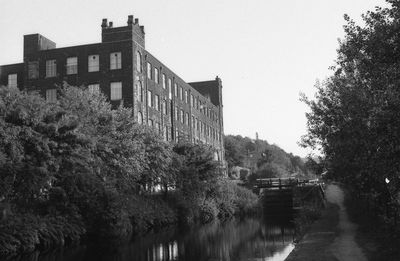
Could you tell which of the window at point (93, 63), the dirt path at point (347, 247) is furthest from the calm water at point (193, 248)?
the window at point (93, 63)

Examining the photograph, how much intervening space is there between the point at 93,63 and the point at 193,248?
101 ft

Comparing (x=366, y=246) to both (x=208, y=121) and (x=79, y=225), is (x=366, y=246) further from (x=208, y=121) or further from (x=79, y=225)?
(x=208, y=121)

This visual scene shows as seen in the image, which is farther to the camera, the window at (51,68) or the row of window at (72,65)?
the window at (51,68)

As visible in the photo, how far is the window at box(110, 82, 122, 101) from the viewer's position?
50.2 meters

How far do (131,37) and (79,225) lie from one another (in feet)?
91.8

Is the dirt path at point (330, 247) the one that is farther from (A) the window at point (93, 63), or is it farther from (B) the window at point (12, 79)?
(B) the window at point (12, 79)

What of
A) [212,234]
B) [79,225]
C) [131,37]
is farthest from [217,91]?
[79,225]

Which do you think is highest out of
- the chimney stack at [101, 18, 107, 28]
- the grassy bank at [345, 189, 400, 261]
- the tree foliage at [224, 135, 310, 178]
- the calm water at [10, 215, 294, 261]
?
the chimney stack at [101, 18, 107, 28]

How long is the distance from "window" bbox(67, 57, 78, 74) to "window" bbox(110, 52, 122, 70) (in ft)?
13.0

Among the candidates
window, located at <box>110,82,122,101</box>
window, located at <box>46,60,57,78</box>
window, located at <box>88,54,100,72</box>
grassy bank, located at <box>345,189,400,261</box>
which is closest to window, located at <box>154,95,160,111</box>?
window, located at <box>110,82,122,101</box>

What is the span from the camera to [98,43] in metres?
52.2

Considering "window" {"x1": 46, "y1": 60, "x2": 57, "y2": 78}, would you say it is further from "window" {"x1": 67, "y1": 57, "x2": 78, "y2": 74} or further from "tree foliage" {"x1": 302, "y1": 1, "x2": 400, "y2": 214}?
"tree foliage" {"x1": 302, "y1": 1, "x2": 400, "y2": 214}

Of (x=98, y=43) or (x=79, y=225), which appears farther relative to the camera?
(x=98, y=43)

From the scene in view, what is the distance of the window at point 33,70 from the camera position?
53.7 meters
